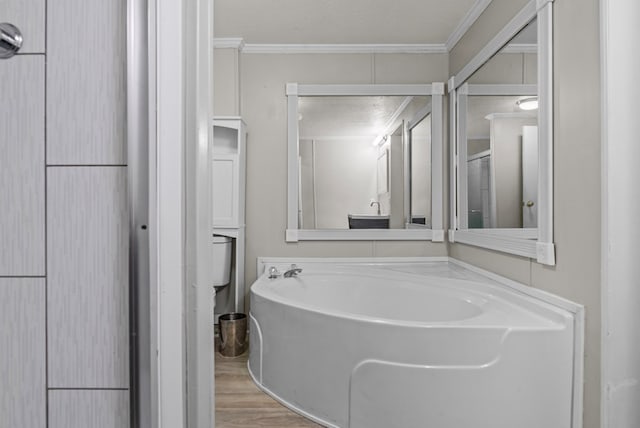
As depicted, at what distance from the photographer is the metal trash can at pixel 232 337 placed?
282cm

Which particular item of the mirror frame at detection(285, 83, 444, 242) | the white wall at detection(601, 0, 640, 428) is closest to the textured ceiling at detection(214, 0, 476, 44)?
the mirror frame at detection(285, 83, 444, 242)

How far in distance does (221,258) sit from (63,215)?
2.46 metres

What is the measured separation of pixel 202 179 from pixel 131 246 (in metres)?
0.15

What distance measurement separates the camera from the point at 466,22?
265 cm

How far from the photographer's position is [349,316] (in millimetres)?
1833

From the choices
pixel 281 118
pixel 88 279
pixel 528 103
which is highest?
pixel 281 118

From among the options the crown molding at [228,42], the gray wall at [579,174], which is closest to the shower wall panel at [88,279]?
the gray wall at [579,174]

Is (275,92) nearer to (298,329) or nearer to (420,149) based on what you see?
(420,149)

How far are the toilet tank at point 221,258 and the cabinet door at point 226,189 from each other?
138 millimetres

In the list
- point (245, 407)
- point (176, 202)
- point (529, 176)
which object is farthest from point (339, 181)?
point (176, 202)

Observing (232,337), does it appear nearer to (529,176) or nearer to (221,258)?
(221,258)

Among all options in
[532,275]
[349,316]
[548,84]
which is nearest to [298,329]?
[349,316]

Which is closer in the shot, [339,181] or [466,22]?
[466,22]

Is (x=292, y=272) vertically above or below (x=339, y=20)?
below
